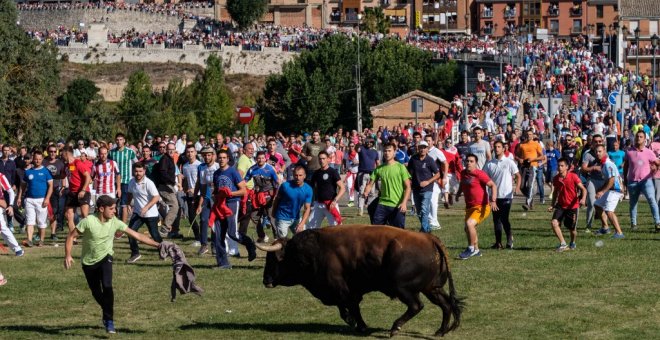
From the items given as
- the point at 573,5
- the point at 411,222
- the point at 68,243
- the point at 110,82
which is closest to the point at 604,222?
the point at 411,222

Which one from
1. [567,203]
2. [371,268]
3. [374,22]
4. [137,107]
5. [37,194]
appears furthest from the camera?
[374,22]

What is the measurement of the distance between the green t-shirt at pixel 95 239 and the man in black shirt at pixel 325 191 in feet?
20.3

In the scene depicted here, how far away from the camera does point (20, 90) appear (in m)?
71.9

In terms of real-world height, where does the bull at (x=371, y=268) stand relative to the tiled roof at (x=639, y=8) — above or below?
below

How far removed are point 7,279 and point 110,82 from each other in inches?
4166

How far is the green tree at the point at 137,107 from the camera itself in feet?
332

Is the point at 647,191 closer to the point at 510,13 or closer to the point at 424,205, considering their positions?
the point at 424,205

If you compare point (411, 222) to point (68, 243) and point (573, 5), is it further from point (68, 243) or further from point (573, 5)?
point (573, 5)

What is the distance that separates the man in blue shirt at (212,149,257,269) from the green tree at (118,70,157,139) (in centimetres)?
7719

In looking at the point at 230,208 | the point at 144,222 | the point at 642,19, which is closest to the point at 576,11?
the point at 642,19

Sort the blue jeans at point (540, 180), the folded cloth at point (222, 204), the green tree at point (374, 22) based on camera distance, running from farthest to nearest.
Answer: the green tree at point (374, 22) < the blue jeans at point (540, 180) < the folded cloth at point (222, 204)

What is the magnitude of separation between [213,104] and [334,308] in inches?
3409

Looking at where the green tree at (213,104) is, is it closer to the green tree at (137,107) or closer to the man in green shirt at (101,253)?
the green tree at (137,107)

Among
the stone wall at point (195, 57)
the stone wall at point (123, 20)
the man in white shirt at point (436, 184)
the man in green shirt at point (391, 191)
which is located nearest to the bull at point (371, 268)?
the man in green shirt at point (391, 191)
